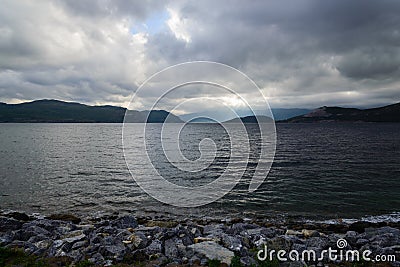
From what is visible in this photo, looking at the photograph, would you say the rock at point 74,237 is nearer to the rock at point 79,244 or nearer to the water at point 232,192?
the rock at point 79,244

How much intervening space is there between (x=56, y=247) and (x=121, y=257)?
9.13ft

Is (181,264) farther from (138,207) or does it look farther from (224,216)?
(138,207)

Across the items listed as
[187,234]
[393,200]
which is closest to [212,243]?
[187,234]

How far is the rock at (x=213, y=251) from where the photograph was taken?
9273 millimetres

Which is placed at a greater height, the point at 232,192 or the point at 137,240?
the point at 137,240

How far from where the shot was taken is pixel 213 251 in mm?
9758

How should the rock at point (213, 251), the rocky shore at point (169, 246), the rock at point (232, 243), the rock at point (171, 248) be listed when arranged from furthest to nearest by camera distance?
1. the rock at point (232, 243)
2. the rock at point (171, 248)
3. the rock at point (213, 251)
4. the rocky shore at point (169, 246)

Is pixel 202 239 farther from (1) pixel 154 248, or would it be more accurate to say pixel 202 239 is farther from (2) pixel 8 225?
(2) pixel 8 225

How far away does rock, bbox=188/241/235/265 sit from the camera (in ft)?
30.4

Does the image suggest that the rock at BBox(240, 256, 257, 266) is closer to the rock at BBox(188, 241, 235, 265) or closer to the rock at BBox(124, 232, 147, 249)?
the rock at BBox(188, 241, 235, 265)

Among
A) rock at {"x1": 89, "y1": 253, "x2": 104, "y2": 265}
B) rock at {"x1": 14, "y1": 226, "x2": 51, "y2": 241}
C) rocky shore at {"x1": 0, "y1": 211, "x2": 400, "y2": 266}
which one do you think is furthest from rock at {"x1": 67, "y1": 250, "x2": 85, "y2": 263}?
rock at {"x1": 14, "y1": 226, "x2": 51, "y2": 241}

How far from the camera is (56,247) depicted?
33.4 feet

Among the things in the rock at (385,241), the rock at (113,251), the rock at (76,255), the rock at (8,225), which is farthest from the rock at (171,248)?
the rock at (8,225)

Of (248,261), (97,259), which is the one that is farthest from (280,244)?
(97,259)
